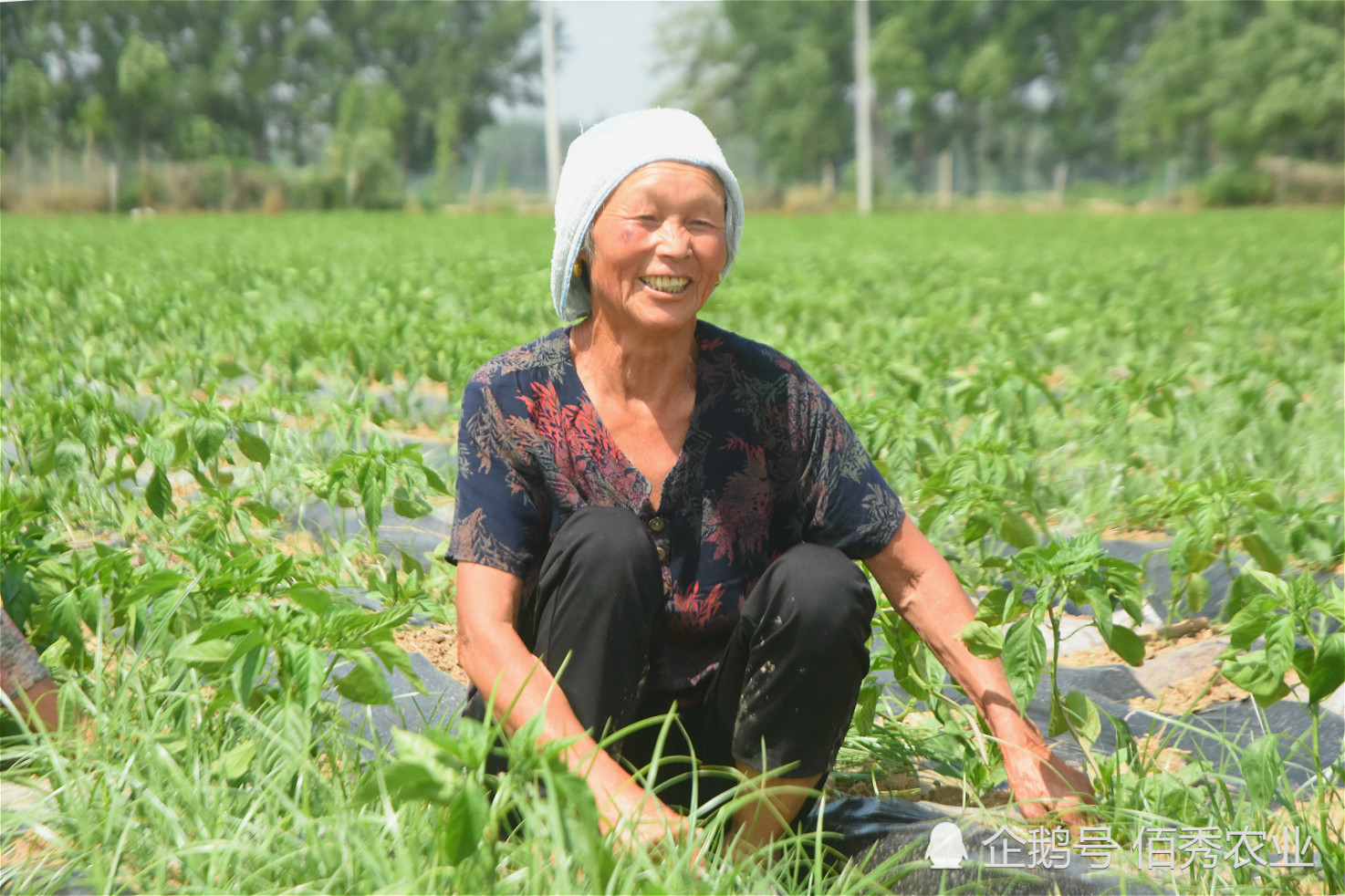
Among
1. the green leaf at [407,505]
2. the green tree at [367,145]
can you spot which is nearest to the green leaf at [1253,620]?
the green leaf at [407,505]

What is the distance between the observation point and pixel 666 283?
1.68 metres

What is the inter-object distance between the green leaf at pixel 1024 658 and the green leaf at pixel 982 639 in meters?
0.05

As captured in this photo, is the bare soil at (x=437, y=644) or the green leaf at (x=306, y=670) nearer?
the green leaf at (x=306, y=670)

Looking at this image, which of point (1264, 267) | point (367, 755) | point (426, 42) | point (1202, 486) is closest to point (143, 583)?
point (367, 755)

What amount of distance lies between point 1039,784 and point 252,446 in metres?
1.85

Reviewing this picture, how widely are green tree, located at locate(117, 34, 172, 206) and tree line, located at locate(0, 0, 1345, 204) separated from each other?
0.05 metres

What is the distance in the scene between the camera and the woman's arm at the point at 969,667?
5.45 ft

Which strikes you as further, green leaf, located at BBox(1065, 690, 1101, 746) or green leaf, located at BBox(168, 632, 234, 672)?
green leaf, located at BBox(1065, 690, 1101, 746)

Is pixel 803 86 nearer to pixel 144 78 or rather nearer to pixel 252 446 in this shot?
pixel 144 78

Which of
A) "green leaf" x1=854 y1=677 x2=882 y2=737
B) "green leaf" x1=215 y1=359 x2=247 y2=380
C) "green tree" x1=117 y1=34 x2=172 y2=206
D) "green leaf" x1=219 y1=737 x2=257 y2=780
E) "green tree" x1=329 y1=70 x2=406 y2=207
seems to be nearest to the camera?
"green leaf" x1=219 y1=737 x2=257 y2=780

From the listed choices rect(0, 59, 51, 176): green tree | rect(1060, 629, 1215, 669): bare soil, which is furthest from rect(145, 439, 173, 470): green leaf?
rect(0, 59, 51, 176): green tree

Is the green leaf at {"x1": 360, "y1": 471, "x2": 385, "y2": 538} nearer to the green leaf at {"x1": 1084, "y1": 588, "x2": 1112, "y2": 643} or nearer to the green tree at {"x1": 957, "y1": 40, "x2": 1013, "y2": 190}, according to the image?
the green leaf at {"x1": 1084, "y1": 588, "x2": 1112, "y2": 643}

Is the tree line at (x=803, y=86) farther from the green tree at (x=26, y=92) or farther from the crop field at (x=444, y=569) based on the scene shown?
the crop field at (x=444, y=569)

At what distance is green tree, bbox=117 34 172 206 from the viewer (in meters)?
23.7
